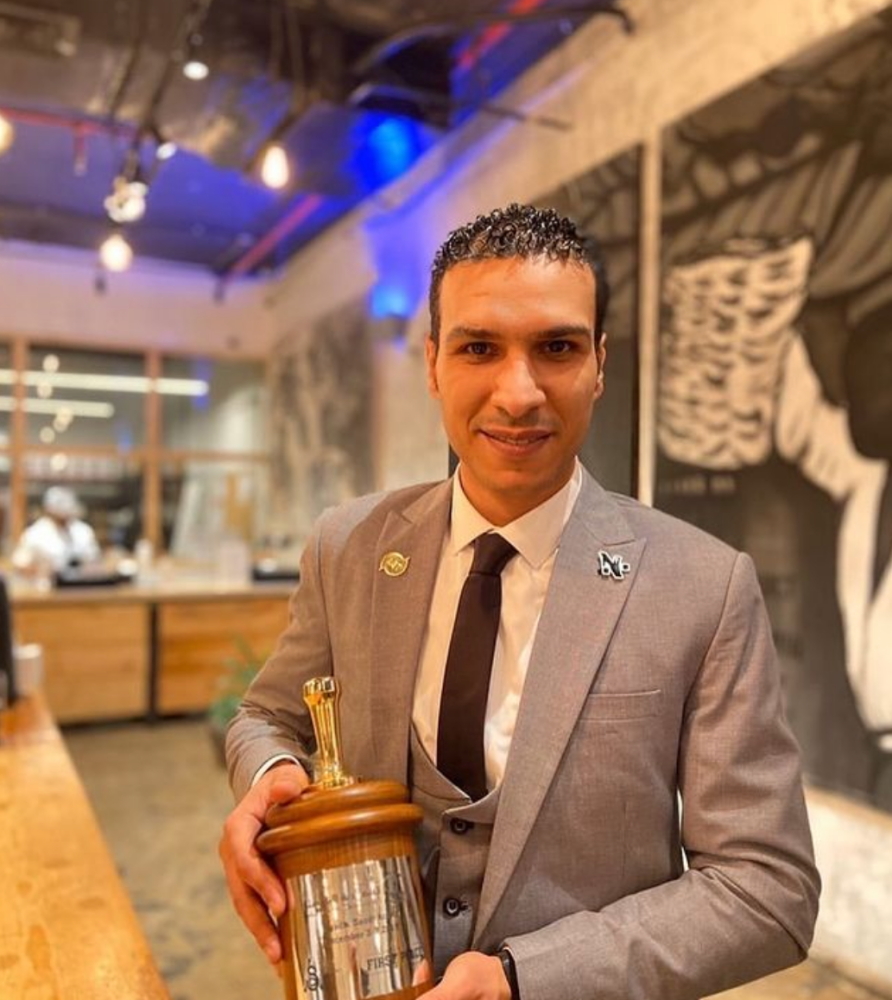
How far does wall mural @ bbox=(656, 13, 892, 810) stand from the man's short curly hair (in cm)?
143

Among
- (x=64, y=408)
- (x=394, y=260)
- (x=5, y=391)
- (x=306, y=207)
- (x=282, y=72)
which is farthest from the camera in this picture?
(x=64, y=408)

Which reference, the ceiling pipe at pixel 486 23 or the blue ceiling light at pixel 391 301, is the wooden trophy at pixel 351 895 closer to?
the blue ceiling light at pixel 391 301

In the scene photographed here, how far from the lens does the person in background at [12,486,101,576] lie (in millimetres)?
6582

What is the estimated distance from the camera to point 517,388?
0.90m

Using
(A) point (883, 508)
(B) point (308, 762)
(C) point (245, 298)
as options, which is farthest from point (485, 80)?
(C) point (245, 298)

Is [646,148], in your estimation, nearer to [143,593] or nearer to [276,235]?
[143,593]

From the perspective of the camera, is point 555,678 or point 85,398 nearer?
point 555,678

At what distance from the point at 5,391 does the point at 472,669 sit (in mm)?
8634

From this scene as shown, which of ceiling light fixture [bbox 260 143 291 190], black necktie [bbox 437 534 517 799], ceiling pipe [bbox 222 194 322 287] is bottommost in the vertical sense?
black necktie [bbox 437 534 517 799]

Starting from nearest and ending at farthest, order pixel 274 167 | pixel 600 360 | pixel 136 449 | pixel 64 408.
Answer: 1. pixel 600 360
2. pixel 274 167
3. pixel 64 408
4. pixel 136 449

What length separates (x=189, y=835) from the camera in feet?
12.7

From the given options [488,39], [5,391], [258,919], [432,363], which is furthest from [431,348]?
[5,391]

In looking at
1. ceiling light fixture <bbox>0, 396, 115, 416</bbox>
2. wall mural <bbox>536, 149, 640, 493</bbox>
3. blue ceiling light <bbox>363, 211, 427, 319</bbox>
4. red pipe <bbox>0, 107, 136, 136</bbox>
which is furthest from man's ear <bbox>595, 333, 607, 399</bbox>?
ceiling light fixture <bbox>0, 396, 115, 416</bbox>

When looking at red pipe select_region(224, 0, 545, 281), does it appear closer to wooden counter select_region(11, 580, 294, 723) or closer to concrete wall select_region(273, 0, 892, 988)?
Result: concrete wall select_region(273, 0, 892, 988)
